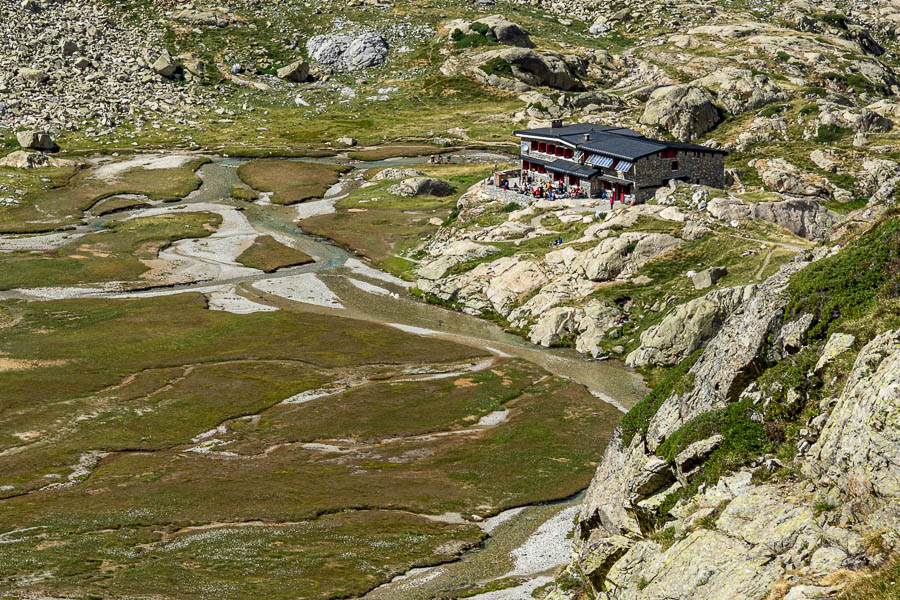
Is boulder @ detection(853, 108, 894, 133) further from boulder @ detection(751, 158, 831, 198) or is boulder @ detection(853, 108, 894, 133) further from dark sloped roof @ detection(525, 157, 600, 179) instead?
dark sloped roof @ detection(525, 157, 600, 179)

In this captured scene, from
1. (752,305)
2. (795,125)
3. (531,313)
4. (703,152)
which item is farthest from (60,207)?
(752,305)

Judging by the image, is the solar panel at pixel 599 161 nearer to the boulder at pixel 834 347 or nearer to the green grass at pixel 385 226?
the green grass at pixel 385 226

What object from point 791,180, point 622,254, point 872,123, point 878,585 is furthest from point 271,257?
point 878,585

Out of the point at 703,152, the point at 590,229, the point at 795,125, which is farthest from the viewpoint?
the point at 795,125

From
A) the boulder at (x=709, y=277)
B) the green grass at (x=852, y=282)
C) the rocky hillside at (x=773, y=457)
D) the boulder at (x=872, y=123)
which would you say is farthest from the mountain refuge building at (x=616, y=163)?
the green grass at (x=852, y=282)

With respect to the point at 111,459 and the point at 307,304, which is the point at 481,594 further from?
the point at 307,304

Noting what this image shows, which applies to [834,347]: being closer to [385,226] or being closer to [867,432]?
[867,432]
